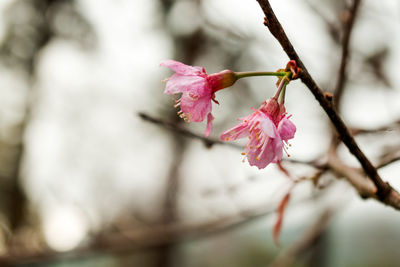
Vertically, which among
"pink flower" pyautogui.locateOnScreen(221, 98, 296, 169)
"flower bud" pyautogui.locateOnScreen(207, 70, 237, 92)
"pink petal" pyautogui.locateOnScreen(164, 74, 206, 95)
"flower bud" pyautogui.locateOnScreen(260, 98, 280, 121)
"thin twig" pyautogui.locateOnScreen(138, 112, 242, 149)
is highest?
"flower bud" pyautogui.locateOnScreen(207, 70, 237, 92)

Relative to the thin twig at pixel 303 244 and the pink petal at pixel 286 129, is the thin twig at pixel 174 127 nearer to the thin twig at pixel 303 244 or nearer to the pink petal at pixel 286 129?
the pink petal at pixel 286 129

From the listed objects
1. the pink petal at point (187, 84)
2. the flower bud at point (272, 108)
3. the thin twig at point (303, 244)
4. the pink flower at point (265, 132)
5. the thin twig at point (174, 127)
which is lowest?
the thin twig at point (303, 244)

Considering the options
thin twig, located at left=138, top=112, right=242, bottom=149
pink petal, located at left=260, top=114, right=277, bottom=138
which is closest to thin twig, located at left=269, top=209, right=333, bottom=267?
thin twig, located at left=138, top=112, right=242, bottom=149

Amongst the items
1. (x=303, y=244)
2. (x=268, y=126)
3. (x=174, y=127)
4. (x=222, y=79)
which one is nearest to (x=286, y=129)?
(x=268, y=126)

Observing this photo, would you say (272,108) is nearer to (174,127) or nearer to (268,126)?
(268,126)

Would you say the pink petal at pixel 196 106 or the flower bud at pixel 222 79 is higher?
the flower bud at pixel 222 79

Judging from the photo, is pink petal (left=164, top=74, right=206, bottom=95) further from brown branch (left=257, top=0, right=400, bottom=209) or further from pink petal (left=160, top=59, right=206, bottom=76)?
brown branch (left=257, top=0, right=400, bottom=209)

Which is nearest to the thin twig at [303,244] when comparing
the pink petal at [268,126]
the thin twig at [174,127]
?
the thin twig at [174,127]

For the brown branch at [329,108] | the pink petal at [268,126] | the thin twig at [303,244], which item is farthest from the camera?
the thin twig at [303,244]
